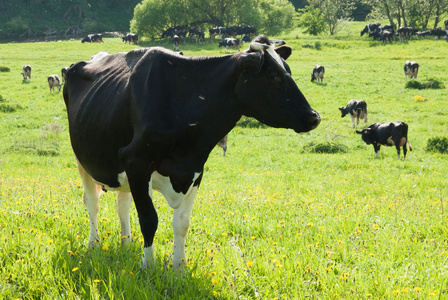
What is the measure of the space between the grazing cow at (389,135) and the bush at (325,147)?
1.18 metres

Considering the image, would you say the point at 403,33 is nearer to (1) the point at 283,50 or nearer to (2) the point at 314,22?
(2) the point at 314,22

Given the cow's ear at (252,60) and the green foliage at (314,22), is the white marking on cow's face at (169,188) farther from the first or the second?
the green foliage at (314,22)

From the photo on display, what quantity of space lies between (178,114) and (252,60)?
0.77m

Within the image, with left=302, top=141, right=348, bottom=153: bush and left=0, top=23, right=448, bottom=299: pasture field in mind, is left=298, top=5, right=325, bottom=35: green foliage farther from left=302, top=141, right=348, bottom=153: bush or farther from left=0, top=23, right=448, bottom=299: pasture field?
left=0, top=23, right=448, bottom=299: pasture field

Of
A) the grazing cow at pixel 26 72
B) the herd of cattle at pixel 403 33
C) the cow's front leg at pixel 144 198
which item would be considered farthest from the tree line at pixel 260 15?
the cow's front leg at pixel 144 198

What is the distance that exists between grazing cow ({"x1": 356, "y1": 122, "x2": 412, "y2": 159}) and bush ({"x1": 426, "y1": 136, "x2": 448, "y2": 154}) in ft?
5.34

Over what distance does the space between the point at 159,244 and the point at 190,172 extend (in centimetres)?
142

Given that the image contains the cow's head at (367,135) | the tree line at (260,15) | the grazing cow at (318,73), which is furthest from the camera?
the tree line at (260,15)

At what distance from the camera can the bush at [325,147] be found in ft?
57.7

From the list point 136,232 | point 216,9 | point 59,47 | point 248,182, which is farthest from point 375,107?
point 216,9

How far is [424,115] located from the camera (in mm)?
23422

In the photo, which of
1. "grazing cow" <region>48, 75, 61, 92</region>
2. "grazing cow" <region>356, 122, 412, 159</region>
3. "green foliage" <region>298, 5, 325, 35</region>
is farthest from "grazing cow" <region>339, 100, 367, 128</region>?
"green foliage" <region>298, 5, 325, 35</region>

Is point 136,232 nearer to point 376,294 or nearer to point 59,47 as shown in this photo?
point 376,294

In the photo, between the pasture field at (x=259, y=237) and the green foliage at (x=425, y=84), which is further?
the green foliage at (x=425, y=84)
